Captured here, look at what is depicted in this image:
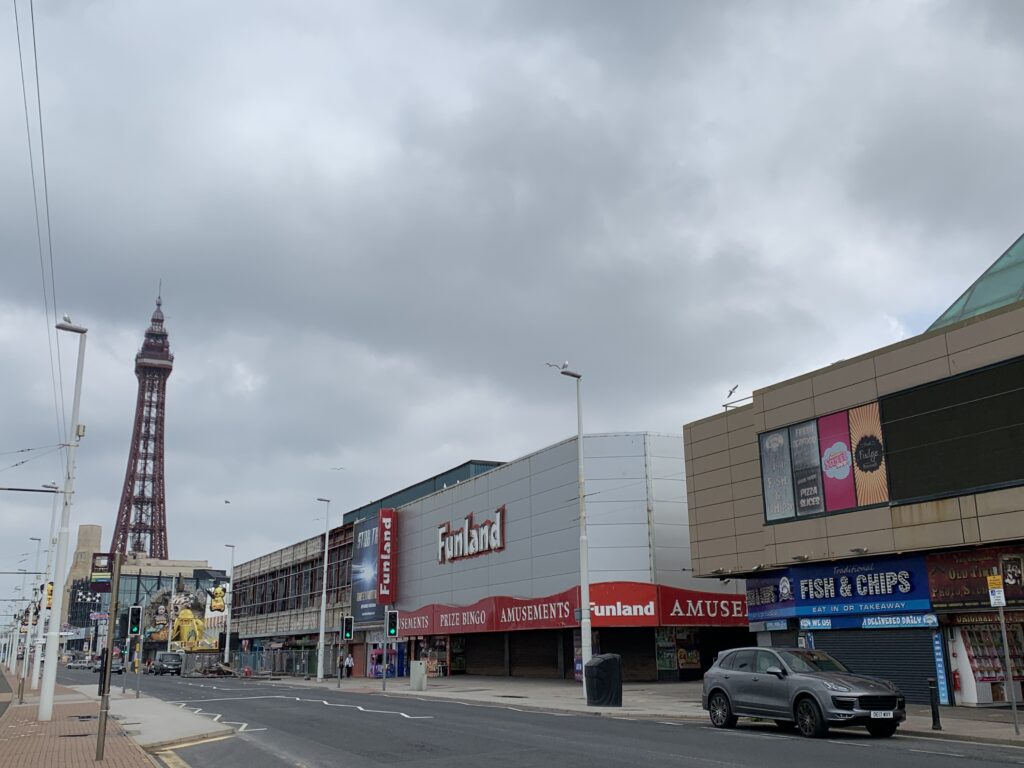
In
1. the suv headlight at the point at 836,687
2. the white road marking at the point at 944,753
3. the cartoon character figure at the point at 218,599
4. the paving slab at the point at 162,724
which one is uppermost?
the cartoon character figure at the point at 218,599

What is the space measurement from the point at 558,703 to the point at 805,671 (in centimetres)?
1123

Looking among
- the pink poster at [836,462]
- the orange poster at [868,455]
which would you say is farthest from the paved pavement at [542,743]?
the orange poster at [868,455]

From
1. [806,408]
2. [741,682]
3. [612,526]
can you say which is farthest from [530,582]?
[741,682]

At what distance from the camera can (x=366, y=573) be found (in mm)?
60594

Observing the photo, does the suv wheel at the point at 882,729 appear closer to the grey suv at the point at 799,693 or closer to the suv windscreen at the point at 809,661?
the grey suv at the point at 799,693

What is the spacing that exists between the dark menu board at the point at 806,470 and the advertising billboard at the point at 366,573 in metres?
35.2

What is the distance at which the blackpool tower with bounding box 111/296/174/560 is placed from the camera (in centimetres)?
17525

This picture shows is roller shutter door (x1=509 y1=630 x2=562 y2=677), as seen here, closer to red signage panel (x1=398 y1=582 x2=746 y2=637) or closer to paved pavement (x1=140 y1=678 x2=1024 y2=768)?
red signage panel (x1=398 y1=582 x2=746 y2=637)

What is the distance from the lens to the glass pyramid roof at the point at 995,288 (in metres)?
26.4

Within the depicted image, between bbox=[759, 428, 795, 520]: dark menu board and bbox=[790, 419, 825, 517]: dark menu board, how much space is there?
0.28 m

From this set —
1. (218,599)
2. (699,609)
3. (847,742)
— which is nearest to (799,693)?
(847,742)

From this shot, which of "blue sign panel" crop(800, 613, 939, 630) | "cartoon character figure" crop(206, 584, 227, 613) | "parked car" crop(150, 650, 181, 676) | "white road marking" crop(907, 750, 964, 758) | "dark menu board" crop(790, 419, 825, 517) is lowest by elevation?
"parked car" crop(150, 650, 181, 676)

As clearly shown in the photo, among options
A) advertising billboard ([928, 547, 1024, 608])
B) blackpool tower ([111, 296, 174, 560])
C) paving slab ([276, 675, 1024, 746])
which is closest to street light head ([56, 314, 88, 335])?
paving slab ([276, 675, 1024, 746])

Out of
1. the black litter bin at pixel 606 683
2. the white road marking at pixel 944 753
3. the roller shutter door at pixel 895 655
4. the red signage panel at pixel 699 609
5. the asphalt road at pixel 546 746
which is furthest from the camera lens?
the red signage panel at pixel 699 609
